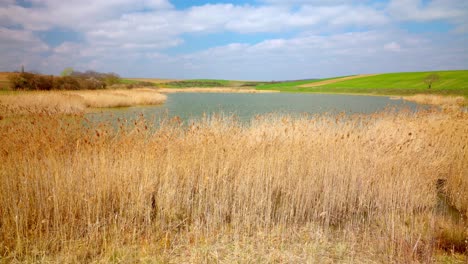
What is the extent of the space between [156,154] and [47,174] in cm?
154

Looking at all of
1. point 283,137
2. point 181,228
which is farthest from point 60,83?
point 181,228

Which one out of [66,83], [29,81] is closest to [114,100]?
[29,81]

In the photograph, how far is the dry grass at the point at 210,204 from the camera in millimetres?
2922

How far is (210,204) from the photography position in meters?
3.73

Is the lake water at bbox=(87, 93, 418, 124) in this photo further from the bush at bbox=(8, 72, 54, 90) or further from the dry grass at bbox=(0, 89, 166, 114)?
the bush at bbox=(8, 72, 54, 90)

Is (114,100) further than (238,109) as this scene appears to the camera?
Yes

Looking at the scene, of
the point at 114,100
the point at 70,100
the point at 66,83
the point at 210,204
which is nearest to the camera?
the point at 210,204

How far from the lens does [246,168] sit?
14.5 ft

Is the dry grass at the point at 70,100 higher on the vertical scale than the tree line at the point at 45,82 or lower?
lower

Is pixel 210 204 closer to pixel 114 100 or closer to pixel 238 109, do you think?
pixel 238 109

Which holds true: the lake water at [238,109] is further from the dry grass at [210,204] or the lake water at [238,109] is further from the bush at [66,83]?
the bush at [66,83]

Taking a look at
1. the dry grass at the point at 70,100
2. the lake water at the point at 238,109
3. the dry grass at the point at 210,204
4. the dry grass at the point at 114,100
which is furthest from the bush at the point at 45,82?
the dry grass at the point at 210,204

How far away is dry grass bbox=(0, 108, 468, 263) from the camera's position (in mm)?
2922

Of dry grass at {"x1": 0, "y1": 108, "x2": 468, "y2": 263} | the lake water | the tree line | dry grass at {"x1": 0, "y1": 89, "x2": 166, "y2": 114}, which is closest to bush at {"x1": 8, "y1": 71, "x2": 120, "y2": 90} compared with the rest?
the tree line
